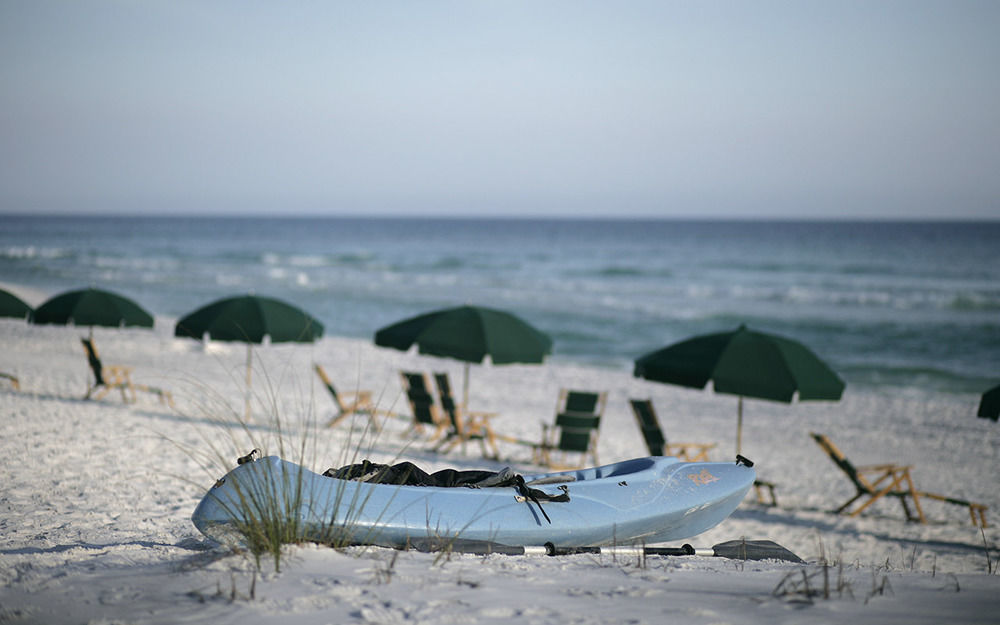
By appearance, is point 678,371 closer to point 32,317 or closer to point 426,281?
point 32,317

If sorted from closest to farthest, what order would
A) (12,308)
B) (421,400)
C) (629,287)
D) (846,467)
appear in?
(846,467)
(421,400)
(12,308)
(629,287)

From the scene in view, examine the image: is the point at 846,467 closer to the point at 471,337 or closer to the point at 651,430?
the point at 651,430

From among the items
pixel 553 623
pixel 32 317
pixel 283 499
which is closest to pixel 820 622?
pixel 553 623

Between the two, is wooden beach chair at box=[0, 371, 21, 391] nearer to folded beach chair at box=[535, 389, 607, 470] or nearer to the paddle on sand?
folded beach chair at box=[535, 389, 607, 470]

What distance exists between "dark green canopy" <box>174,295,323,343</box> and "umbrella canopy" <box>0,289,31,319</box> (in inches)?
97.9

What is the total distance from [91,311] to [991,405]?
9051 mm

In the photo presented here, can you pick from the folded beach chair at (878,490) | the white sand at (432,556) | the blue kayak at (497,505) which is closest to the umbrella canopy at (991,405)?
the folded beach chair at (878,490)

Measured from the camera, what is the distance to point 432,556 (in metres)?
3.35

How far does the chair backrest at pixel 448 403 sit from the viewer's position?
7.89 m

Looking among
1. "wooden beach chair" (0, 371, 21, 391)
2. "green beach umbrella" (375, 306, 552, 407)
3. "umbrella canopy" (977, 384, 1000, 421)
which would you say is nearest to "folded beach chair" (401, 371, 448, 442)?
"green beach umbrella" (375, 306, 552, 407)

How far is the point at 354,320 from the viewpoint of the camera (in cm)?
2091

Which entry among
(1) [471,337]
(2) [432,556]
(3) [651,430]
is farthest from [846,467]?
(2) [432,556]

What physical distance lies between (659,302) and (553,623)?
23475mm

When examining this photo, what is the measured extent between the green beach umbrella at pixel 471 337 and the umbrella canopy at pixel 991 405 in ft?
A: 12.2
